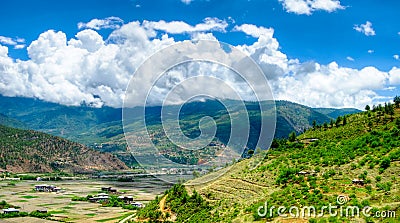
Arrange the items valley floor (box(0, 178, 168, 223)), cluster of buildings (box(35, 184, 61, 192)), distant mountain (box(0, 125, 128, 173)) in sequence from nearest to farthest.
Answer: valley floor (box(0, 178, 168, 223))
cluster of buildings (box(35, 184, 61, 192))
distant mountain (box(0, 125, 128, 173))

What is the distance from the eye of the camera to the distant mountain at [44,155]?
5837 inches

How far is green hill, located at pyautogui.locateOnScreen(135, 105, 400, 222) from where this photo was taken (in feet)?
76.7

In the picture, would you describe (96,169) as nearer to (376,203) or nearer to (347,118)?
(347,118)

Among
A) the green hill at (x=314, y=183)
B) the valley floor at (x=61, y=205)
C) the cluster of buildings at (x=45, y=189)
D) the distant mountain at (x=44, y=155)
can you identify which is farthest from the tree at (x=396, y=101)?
the distant mountain at (x=44, y=155)

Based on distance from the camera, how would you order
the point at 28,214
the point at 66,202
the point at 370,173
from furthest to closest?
the point at 66,202 → the point at 28,214 → the point at 370,173

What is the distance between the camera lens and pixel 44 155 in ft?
528

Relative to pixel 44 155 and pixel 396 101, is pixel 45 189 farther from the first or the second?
pixel 396 101

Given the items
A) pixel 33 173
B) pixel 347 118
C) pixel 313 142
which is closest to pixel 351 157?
pixel 313 142

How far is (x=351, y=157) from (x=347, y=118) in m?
16.8

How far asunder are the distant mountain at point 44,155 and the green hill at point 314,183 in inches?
5141

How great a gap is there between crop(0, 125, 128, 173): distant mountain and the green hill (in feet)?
428

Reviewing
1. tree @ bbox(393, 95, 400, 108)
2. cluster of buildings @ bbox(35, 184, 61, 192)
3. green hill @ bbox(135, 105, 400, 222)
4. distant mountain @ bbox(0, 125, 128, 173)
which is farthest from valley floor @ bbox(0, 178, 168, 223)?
distant mountain @ bbox(0, 125, 128, 173)

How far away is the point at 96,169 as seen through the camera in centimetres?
17712

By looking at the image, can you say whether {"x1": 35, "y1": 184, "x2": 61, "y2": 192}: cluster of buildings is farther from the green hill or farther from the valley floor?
the green hill
